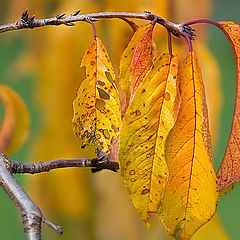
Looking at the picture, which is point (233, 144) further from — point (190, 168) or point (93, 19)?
point (93, 19)

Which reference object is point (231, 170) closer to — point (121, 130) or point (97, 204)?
point (121, 130)

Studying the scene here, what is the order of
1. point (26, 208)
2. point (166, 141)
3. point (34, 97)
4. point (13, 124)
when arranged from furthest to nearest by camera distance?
point (34, 97) < point (13, 124) < point (166, 141) < point (26, 208)

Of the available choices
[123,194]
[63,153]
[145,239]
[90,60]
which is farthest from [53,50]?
[90,60]

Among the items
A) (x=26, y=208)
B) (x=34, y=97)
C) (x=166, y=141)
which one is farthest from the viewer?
(x=34, y=97)

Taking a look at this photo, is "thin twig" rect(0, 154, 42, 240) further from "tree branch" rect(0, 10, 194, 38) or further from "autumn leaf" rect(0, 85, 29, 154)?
"autumn leaf" rect(0, 85, 29, 154)

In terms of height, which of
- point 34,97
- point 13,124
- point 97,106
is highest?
point 97,106

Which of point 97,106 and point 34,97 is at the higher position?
point 97,106

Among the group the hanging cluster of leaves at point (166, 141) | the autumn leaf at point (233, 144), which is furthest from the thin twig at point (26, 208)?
the autumn leaf at point (233, 144)

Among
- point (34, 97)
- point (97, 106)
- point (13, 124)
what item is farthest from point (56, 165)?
point (34, 97)
